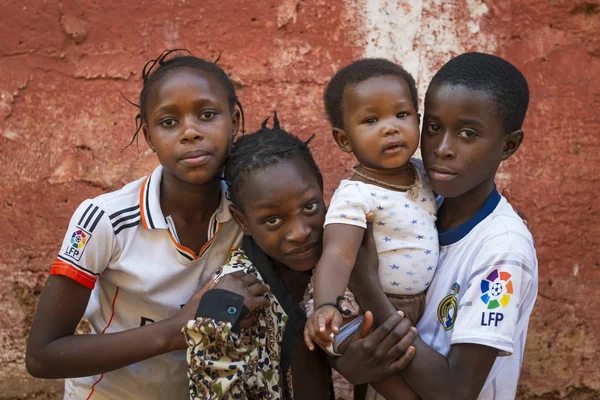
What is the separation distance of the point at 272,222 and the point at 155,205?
415mm

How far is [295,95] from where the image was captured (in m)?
3.40

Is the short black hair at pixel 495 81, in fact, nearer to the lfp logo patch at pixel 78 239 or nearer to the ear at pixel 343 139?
the ear at pixel 343 139

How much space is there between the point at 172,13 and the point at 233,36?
317 mm

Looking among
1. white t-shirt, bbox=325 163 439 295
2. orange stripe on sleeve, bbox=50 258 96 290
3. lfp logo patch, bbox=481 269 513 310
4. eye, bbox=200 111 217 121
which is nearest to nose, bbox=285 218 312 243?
→ white t-shirt, bbox=325 163 439 295

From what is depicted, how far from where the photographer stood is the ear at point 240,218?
228 centimetres

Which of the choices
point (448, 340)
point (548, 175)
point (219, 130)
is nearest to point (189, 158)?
point (219, 130)

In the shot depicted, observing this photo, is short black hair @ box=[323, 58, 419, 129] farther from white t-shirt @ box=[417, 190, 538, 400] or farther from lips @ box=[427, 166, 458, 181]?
white t-shirt @ box=[417, 190, 538, 400]

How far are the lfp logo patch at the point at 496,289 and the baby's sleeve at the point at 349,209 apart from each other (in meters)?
0.40

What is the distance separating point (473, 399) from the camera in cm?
207

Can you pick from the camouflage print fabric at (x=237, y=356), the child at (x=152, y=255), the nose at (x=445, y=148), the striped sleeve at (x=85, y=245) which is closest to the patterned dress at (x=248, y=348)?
the camouflage print fabric at (x=237, y=356)

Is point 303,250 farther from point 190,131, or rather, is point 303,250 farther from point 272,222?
point 190,131

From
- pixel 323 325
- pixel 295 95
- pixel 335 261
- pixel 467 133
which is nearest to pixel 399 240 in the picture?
pixel 335 261

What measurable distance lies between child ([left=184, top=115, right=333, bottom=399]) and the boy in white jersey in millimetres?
241

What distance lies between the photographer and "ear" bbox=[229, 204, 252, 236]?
2.28 metres
